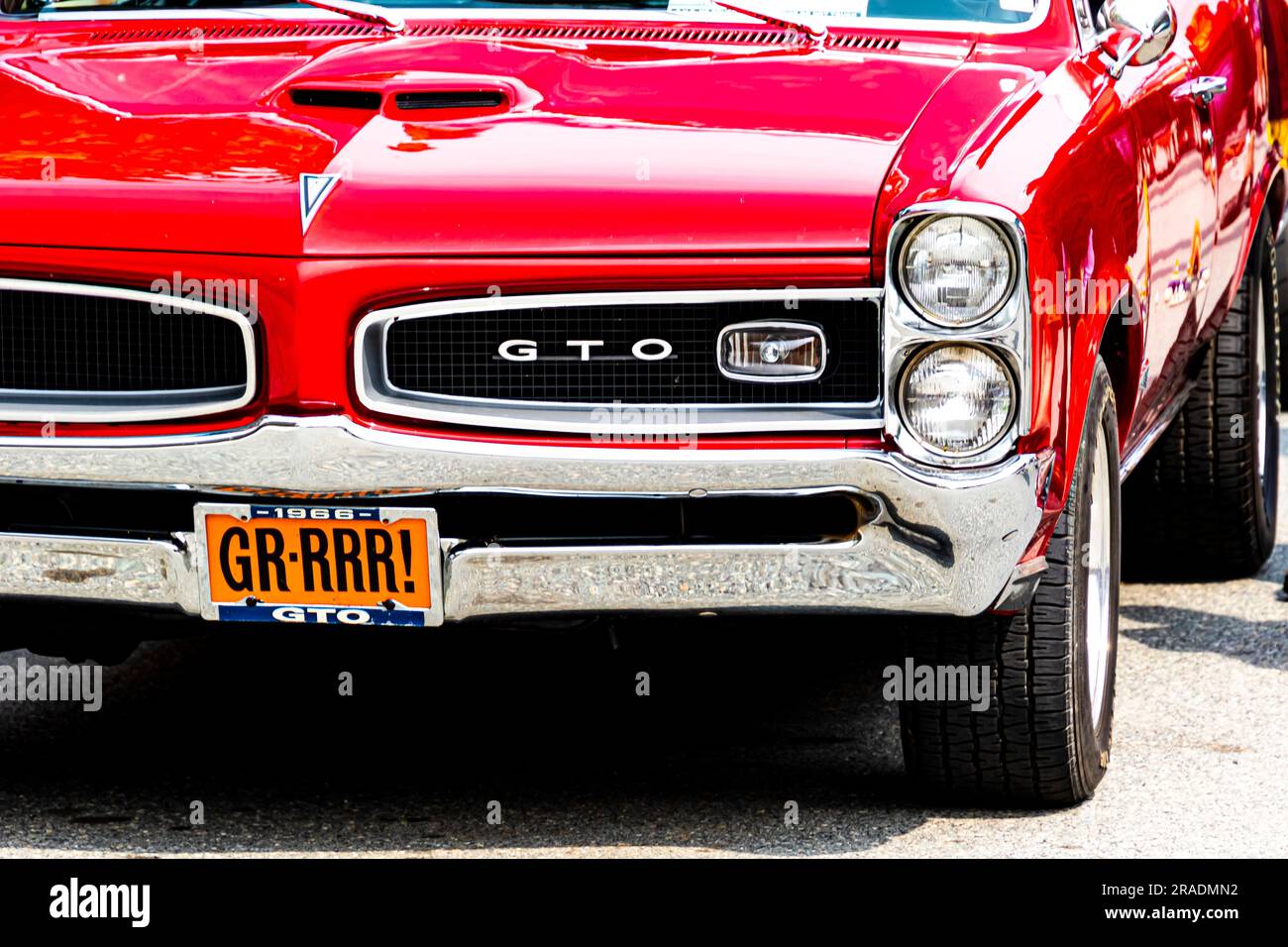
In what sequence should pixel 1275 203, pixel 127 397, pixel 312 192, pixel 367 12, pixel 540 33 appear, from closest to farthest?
pixel 312 192 → pixel 127 397 → pixel 540 33 → pixel 367 12 → pixel 1275 203

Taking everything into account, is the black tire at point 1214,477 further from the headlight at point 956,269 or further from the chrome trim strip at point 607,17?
the headlight at point 956,269

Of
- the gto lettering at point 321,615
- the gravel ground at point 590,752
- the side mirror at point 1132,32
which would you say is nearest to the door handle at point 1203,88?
the side mirror at point 1132,32

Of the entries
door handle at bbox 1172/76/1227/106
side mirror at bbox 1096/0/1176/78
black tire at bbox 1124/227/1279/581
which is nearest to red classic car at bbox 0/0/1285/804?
side mirror at bbox 1096/0/1176/78

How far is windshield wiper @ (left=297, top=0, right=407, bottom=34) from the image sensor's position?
15.3ft

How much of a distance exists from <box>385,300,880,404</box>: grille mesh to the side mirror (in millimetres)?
1144

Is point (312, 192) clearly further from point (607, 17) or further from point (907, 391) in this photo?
point (907, 391)

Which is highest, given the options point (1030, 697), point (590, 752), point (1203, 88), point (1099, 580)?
point (1203, 88)

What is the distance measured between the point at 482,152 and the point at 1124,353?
1454 millimetres

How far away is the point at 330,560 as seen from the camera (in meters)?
4.09

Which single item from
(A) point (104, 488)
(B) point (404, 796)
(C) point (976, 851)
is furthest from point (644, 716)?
(A) point (104, 488)

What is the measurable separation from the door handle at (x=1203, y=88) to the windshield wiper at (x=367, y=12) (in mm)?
1782

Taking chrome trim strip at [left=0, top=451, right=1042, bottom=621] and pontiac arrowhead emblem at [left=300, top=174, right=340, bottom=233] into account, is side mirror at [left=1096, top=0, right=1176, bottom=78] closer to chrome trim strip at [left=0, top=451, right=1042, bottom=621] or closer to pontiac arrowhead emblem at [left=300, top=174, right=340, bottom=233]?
chrome trim strip at [left=0, top=451, right=1042, bottom=621]

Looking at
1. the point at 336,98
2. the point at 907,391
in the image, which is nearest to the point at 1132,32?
the point at 907,391
